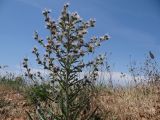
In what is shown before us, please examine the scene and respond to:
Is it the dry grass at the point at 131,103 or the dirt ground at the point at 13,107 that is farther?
the dirt ground at the point at 13,107

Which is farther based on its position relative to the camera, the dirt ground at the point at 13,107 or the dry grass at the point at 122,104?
the dirt ground at the point at 13,107

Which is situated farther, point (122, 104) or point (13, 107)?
point (13, 107)

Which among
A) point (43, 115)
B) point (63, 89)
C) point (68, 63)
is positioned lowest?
point (43, 115)

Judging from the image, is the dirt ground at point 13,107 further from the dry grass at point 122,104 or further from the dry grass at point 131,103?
the dry grass at point 131,103

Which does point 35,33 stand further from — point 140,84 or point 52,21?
point 140,84

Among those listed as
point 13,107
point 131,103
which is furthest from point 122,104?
point 13,107

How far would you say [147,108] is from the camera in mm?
6043

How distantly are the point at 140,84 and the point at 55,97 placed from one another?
13.4ft

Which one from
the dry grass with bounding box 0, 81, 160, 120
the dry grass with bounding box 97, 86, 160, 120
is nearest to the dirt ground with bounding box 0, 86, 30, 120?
the dry grass with bounding box 0, 81, 160, 120

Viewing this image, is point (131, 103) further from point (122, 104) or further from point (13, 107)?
point (13, 107)

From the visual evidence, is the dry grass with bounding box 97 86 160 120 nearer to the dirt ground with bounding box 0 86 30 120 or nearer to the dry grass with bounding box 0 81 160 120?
the dry grass with bounding box 0 81 160 120

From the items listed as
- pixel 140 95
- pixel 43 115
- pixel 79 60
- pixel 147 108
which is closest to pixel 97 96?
pixel 140 95

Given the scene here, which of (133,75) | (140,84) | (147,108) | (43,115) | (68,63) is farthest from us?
(133,75)

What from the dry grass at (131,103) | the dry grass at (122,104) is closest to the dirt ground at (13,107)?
the dry grass at (122,104)
